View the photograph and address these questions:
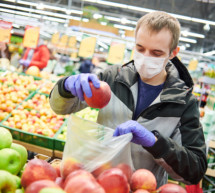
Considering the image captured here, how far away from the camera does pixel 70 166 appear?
1011 millimetres

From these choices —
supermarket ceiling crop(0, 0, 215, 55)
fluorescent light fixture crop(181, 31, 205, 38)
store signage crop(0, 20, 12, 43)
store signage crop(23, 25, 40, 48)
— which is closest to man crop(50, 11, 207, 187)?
store signage crop(0, 20, 12, 43)

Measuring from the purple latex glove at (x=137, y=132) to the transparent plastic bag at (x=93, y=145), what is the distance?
0.04 meters

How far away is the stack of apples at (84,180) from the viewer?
2.65 ft

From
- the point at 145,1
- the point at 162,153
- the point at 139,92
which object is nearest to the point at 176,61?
the point at 139,92

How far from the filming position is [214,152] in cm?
390

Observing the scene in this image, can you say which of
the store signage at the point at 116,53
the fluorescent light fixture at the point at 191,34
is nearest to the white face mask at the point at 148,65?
the store signage at the point at 116,53

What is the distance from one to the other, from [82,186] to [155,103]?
2.55ft

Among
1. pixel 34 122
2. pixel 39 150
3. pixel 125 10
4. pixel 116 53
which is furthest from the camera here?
pixel 125 10

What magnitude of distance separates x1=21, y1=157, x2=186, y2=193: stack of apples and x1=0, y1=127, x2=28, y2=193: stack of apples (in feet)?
0.17

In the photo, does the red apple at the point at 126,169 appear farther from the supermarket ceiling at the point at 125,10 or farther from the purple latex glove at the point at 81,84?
the supermarket ceiling at the point at 125,10

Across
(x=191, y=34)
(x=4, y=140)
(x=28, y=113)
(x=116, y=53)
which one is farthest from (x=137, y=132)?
(x=191, y=34)

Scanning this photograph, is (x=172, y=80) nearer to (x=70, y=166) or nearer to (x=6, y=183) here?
(x=70, y=166)

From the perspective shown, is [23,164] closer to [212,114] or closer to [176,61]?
[176,61]

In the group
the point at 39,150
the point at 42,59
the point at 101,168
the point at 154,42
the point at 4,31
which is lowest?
the point at 39,150
